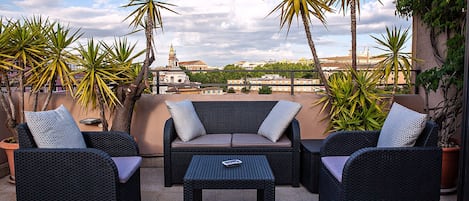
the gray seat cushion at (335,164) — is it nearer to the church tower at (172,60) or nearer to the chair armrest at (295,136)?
the chair armrest at (295,136)

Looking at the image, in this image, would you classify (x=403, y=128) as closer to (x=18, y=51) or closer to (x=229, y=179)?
(x=229, y=179)

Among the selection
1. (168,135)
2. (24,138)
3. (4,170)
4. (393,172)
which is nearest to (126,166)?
(24,138)

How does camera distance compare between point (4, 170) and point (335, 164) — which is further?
point (4, 170)

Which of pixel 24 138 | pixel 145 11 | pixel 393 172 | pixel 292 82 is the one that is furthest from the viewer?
pixel 292 82

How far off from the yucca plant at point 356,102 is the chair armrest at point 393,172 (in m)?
1.67

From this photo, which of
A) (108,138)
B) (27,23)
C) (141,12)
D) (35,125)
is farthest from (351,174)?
(27,23)

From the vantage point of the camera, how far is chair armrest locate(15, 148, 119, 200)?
92.4 inches

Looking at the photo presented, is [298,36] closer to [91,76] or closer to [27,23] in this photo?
[91,76]

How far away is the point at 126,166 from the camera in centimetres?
265

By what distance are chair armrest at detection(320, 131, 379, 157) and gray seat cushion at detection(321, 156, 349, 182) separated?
7 centimetres

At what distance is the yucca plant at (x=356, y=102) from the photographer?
411 cm

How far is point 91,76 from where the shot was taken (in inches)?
145

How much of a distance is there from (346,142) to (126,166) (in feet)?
5.70

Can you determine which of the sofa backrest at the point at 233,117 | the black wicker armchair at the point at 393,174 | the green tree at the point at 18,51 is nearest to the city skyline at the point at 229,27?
the green tree at the point at 18,51
